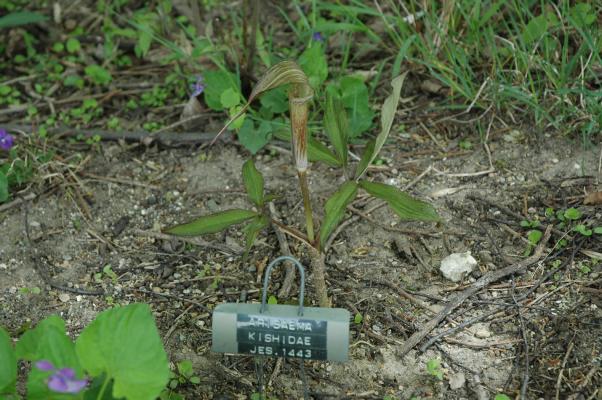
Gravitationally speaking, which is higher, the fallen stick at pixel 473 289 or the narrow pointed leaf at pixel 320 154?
the narrow pointed leaf at pixel 320 154

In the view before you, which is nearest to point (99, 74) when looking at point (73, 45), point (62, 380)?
point (73, 45)

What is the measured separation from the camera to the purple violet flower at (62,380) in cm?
141

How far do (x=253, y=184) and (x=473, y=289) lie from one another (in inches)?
28.7

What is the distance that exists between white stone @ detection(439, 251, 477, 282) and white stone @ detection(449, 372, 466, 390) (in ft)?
1.10

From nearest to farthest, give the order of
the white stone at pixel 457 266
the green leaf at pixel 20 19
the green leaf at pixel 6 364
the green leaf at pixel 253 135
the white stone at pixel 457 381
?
1. the green leaf at pixel 6 364
2. the white stone at pixel 457 381
3. the white stone at pixel 457 266
4. the green leaf at pixel 253 135
5. the green leaf at pixel 20 19

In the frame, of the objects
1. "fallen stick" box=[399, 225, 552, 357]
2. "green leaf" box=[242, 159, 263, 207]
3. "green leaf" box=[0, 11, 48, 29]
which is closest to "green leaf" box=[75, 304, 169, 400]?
"green leaf" box=[242, 159, 263, 207]

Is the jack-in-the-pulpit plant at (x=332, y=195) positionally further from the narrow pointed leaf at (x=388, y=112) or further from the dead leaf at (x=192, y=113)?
the dead leaf at (x=192, y=113)

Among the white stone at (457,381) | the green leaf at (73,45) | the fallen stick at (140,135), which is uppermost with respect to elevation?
the green leaf at (73,45)

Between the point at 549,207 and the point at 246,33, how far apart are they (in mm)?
1234

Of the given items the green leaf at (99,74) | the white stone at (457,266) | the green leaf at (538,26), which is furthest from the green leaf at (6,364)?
the green leaf at (538,26)

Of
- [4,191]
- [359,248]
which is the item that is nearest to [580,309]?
[359,248]

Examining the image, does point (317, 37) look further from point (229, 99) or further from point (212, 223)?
point (212, 223)

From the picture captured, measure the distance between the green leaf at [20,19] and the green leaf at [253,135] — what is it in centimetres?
110

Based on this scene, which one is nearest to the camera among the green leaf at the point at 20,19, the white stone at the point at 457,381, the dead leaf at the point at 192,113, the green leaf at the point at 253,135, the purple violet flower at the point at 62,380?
the purple violet flower at the point at 62,380
